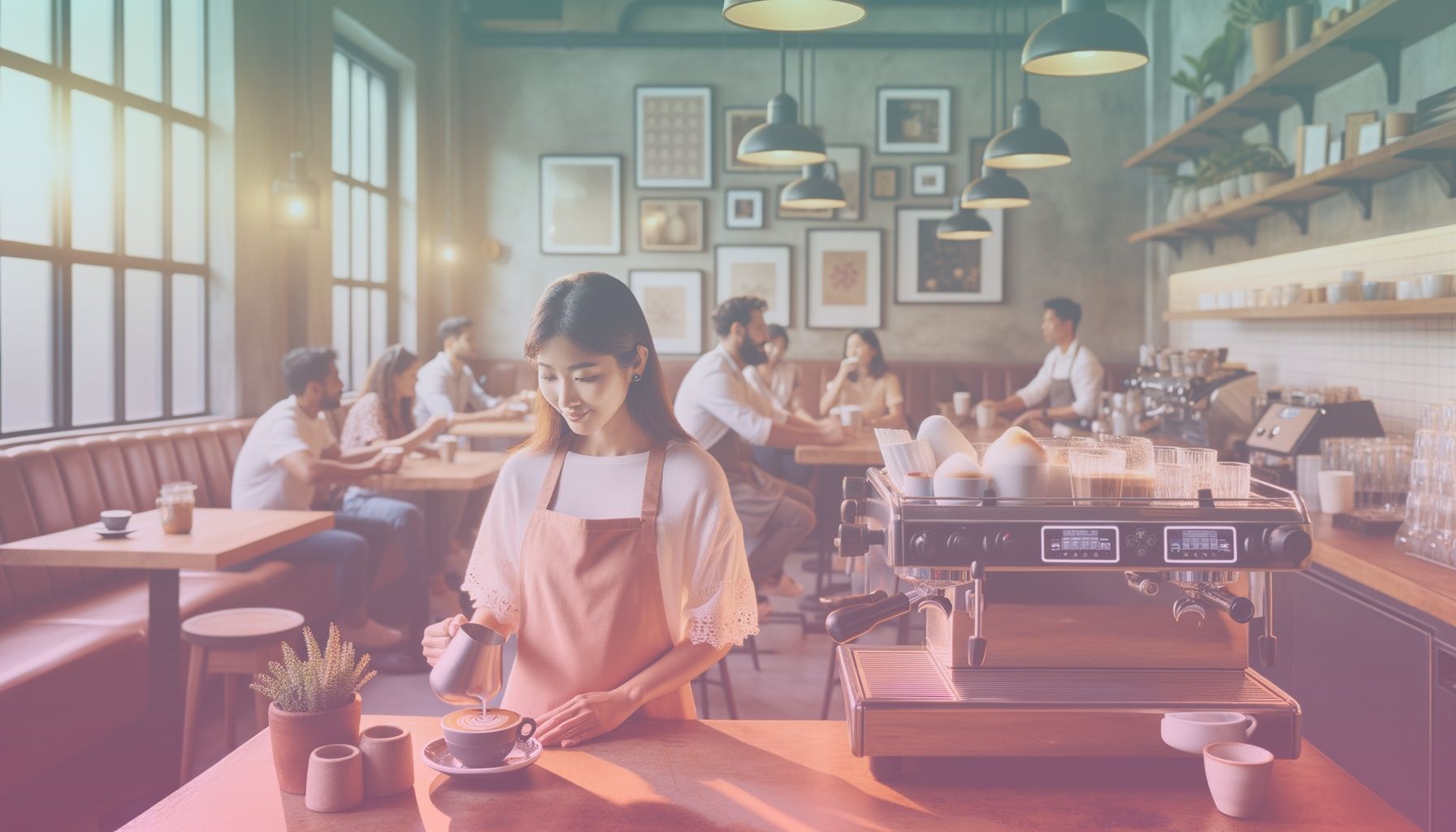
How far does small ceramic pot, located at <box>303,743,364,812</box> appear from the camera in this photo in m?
1.30

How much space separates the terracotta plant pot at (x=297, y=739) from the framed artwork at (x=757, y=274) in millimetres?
6960

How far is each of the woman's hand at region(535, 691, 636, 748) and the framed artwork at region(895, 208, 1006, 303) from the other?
6913 millimetres

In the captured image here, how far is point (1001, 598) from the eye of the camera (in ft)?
4.95

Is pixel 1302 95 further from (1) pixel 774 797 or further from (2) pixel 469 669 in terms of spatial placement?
(2) pixel 469 669

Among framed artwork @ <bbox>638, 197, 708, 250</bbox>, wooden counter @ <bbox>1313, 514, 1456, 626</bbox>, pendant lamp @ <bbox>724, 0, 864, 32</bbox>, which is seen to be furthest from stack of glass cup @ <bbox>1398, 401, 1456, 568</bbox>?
framed artwork @ <bbox>638, 197, 708, 250</bbox>

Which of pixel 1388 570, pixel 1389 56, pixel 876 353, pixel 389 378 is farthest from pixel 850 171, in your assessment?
pixel 1388 570

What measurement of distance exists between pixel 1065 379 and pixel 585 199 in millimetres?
3620

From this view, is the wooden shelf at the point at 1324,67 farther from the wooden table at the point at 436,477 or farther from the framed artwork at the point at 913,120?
the wooden table at the point at 436,477

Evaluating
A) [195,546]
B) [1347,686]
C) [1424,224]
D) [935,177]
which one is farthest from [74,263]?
[935,177]

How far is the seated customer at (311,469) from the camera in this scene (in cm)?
427

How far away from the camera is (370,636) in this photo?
4.74 m

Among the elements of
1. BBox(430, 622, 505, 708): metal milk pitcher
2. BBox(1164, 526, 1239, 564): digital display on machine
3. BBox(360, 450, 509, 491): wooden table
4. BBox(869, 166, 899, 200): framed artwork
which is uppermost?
BBox(869, 166, 899, 200): framed artwork

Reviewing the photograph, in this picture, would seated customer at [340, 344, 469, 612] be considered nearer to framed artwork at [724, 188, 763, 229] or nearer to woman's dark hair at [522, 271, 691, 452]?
woman's dark hair at [522, 271, 691, 452]

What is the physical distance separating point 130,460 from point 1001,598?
3.82 metres
